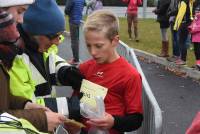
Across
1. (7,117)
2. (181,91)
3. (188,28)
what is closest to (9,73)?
(7,117)

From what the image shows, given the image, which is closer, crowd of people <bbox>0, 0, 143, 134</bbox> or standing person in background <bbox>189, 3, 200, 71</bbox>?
Result: crowd of people <bbox>0, 0, 143, 134</bbox>

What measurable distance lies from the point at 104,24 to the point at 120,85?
0.40 m

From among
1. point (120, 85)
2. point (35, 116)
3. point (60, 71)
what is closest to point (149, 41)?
point (60, 71)

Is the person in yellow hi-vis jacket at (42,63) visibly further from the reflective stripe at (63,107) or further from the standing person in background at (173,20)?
the standing person in background at (173,20)

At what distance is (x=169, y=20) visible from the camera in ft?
36.2

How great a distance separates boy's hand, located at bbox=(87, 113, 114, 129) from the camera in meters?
2.88

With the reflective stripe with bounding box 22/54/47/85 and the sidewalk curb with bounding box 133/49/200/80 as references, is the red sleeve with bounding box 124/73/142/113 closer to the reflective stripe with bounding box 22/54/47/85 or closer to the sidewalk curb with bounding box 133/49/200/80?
the reflective stripe with bounding box 22/54/47/85

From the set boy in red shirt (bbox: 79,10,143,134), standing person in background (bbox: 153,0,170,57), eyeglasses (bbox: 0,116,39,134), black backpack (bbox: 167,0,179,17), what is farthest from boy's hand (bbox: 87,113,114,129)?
standing person in background (bbox: 153,0,170,57)

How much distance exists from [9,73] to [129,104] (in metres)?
0.78

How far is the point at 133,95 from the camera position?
3008 mm

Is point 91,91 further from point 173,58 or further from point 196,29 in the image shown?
point 173,58

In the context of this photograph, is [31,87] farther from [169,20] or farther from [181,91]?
[169,20]

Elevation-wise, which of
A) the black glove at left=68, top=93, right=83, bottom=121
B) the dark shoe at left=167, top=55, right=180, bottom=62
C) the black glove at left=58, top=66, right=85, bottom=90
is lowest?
the dark shoe at left=167, top=55, right=180, bottom=62

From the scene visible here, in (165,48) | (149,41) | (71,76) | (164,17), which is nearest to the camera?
(71,76)
